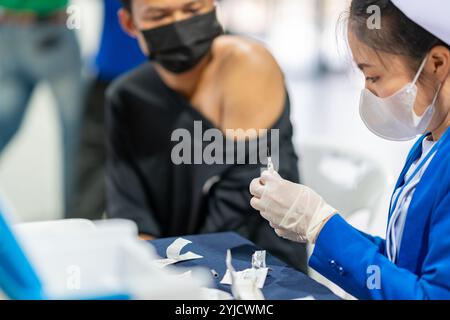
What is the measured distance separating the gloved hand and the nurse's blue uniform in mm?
22

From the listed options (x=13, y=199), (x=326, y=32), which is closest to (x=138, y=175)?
(x=13, y=199)

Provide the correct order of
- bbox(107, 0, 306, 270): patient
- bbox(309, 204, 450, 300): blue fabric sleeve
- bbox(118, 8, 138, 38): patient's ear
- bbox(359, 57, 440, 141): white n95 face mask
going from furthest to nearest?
bbox(118, 8, 138, 38): patient's ear < bbox(107, 0, 306, 270): patient < bbox(359, 57, 440, 141): white n95 face mask < bbox(309, 204, 450, 300): blue fabric sleeve

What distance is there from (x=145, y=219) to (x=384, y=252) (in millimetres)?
791

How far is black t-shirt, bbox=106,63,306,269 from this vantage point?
6.05ft

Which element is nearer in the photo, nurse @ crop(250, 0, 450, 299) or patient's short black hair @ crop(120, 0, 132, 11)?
nurse @ crop(250, 0, 450, 299)

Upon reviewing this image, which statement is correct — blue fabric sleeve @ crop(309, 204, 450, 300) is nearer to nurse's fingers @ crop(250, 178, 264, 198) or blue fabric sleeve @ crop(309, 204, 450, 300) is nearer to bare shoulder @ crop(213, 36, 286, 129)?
nurse's fingers @ crop(250, 178, 264, 198)

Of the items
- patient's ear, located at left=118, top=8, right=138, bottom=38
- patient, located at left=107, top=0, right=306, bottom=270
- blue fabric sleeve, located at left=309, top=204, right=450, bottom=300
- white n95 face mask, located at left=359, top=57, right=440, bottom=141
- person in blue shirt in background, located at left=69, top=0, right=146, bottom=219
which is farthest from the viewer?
person in blue shirt in background, located at left=69, top=0, right=146, bottom=219

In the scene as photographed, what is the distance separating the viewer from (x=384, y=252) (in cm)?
129

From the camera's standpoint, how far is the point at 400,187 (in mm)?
1297

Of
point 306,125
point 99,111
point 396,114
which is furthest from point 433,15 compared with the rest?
point 306,125

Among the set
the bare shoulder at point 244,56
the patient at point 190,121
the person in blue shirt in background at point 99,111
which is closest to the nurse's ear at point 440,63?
the patient at point 190,121

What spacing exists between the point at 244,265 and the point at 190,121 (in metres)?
0.71

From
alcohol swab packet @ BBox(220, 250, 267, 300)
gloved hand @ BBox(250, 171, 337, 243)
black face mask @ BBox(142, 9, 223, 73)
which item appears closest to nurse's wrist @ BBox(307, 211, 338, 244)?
gloved hand @ BBox(250, 171, 337, 243)
